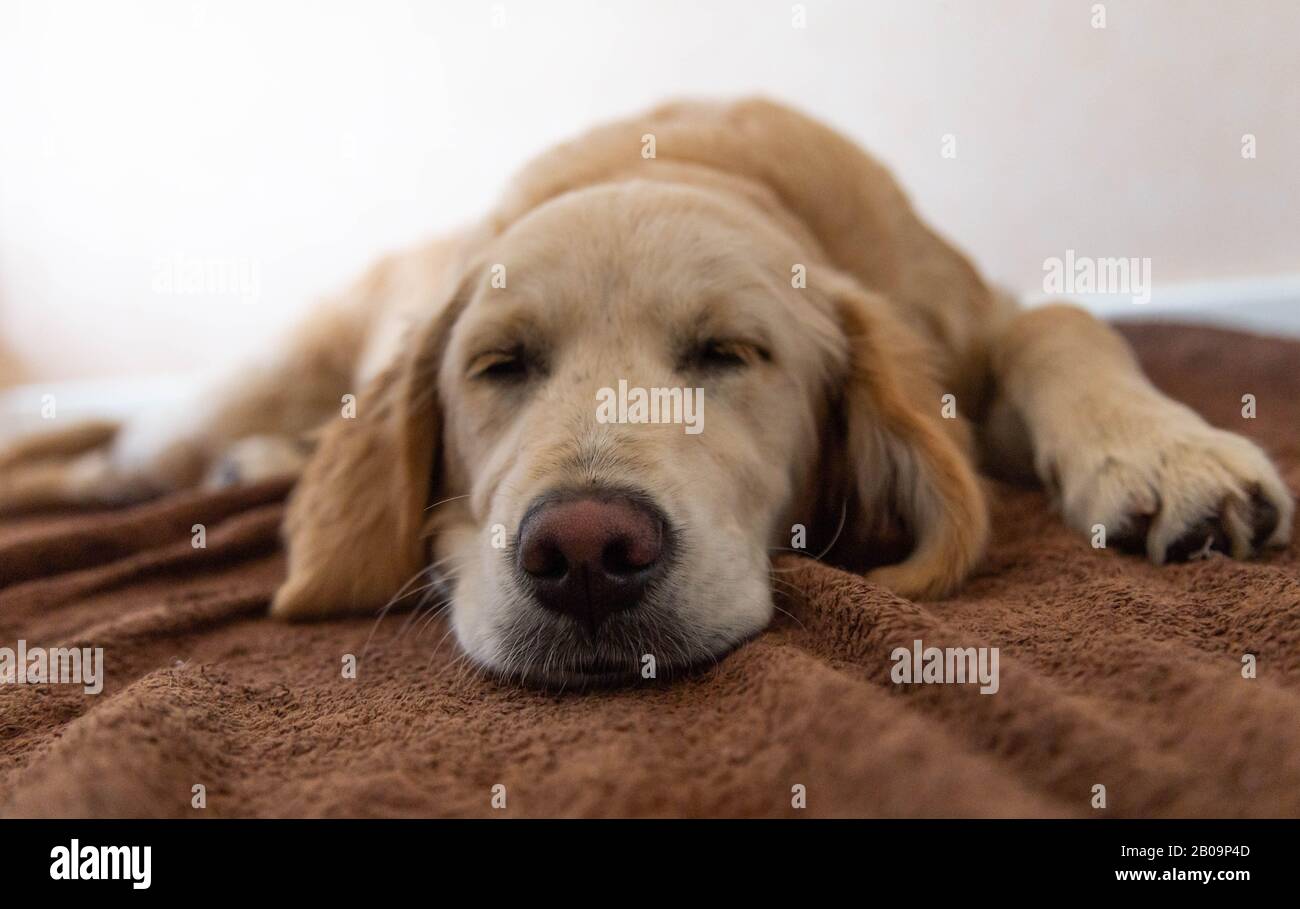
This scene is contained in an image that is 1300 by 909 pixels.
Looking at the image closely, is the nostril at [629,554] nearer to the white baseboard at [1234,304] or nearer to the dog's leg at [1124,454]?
the dog's leg at [1124,454]

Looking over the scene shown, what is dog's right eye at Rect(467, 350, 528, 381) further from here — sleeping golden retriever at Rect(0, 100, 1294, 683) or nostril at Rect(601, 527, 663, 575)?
nostril at Rect(601, 527, 663, 575)

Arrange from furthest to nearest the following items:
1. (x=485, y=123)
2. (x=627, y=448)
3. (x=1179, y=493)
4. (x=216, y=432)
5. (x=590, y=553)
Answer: (x=485, y=123) < (x=216, y=432) < (x=1179, y=493) < (x=627, y=448) < (x=590, y=553)

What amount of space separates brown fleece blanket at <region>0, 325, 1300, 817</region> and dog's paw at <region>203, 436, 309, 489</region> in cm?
130

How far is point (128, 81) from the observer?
14.8ft

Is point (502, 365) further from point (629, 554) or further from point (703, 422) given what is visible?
point (629, 554)

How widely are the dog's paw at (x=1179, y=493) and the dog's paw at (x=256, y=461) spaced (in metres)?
→ 2.26

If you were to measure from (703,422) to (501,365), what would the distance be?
42 centimetres

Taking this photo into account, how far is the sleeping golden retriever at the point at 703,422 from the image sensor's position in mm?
1332

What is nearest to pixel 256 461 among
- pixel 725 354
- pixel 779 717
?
pixel 725 354

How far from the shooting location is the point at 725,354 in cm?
171

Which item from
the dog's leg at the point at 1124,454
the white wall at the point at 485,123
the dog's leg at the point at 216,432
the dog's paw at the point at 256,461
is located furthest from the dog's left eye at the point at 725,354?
the white wall at the point at 485,123
